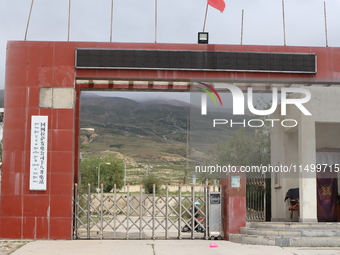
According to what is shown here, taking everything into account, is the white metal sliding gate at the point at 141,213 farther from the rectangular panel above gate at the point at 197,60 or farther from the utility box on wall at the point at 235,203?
the rectangular panel above gate at the point at 197,60

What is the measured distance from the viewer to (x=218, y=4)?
1442 cm

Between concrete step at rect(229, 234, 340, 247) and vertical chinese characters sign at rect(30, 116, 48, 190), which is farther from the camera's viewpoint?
vertical chinese characters sign at rect(30, 116, 48, 190)

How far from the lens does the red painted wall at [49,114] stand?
530 inches

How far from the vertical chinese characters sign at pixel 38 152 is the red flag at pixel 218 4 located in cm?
514

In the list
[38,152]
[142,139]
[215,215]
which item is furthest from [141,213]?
[142,139]

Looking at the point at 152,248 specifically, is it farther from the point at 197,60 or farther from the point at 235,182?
the point at 197,60

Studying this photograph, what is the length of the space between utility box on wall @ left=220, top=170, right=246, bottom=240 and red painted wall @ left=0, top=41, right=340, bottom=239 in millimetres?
2619

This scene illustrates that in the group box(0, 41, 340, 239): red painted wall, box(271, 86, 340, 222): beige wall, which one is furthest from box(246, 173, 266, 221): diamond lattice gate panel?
box(0, 41, 340, 239): red painted wall

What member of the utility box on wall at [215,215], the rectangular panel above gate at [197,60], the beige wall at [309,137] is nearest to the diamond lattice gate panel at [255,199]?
the beige wall at [309,137]

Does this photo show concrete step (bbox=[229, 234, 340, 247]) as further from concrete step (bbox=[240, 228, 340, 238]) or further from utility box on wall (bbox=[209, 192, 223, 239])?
utility box on wall (bbox=[209, 192, 223, 239])

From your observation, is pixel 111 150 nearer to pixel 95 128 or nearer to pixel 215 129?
pixel 95 128

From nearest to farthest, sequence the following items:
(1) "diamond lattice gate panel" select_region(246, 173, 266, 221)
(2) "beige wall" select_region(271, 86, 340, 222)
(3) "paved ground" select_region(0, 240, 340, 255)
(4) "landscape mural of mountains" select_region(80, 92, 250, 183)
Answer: (3) "paved ground" select_region(0, 240, 340, 255) < (2) "beige wall" select_region(271, 86, 340, 222) < (1) "diamond lattice gate panel" select_region(246, 173, 266, 221) < (4) "landscape mural of mountains" select_region(80, 92, 250, 183)

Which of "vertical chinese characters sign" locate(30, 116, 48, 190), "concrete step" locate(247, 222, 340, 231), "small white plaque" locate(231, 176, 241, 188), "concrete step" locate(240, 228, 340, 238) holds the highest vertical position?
"vertical chinese characters sign" locate(30, 116, 48, 190)

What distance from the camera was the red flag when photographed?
14.4 m
